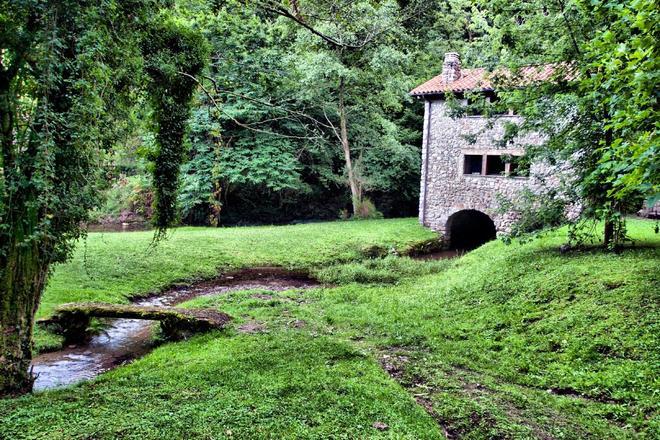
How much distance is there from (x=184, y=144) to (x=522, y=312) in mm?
7489

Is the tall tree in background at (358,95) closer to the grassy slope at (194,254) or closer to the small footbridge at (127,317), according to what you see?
the grassy slope at (194,254)

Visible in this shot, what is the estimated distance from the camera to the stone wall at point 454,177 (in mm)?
24031

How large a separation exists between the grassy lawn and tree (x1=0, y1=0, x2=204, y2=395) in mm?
1563

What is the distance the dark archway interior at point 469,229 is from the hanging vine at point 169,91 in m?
19.3

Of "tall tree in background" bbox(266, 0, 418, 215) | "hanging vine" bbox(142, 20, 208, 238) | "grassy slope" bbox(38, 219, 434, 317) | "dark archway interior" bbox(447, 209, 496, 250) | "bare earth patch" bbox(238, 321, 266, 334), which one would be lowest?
"bare earth patch" bbox(238, 321, 266, 334)

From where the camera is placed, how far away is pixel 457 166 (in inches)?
994

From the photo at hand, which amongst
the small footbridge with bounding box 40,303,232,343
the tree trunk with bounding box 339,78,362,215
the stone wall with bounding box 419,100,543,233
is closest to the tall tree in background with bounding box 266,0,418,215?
the tree trunk with bounding box 339,78,362,215

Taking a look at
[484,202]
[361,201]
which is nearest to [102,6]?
[484,202]

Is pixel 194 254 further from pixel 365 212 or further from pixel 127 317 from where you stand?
pixel 365 212

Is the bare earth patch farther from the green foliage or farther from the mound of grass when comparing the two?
the green foliage

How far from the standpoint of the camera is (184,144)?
30.4 feet

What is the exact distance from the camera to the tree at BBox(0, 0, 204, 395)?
17.5 ft

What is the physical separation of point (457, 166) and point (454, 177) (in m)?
0.61

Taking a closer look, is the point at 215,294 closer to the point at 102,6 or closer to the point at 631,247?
the point at 102,6
